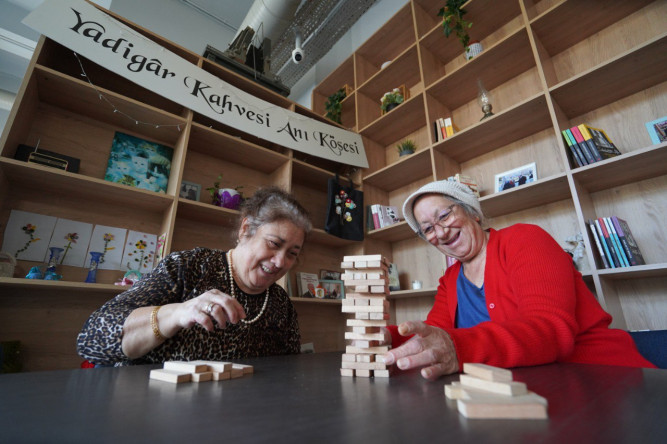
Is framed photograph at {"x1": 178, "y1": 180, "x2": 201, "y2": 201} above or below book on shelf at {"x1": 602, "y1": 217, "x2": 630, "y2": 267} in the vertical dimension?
→ above

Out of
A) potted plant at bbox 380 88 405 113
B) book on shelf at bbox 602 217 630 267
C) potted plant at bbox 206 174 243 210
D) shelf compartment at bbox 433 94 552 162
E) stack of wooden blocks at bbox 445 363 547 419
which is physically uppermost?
potted plant at bbox 380 88 405 113

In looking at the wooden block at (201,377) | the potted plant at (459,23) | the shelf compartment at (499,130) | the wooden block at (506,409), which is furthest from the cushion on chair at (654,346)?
the potted plant at (459,23)

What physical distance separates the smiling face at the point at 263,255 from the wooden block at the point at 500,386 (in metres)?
0.98

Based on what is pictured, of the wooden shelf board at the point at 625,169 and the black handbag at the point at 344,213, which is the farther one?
the black handbag at the point at 344,213

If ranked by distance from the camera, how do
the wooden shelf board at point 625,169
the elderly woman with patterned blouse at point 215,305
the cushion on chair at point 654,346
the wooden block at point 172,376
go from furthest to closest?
the wooden shelf board at point 625,169, the cushion on chair at point 654,346, the elderly woman with patterned blouse at point 215,305, the wooden block at point 172,376

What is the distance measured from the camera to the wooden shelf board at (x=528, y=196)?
1892mm

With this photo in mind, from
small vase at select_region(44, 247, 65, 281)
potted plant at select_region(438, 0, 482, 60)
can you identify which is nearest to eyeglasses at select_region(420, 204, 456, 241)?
potted plant at select_region(438, 0, 482, 60)

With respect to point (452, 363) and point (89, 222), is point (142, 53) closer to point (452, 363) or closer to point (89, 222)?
point (89, 222)

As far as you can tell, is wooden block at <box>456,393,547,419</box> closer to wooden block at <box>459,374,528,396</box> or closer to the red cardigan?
wooden block at <box>459,374,528,396</box>

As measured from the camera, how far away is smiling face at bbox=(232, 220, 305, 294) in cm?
130

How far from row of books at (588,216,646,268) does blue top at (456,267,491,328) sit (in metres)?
0.90

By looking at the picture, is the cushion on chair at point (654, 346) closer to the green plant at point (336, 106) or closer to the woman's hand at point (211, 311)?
the woman's hand at point (211, 311)

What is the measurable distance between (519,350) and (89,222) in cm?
240

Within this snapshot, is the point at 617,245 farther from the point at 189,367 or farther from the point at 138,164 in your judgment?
the point at 138,164
